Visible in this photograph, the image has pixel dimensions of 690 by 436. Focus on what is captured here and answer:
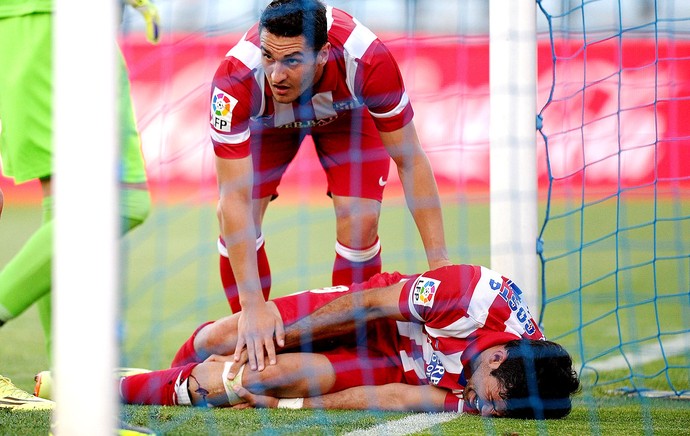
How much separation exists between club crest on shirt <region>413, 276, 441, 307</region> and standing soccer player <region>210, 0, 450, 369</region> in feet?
1.03

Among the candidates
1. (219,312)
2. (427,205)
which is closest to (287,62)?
(427,205)

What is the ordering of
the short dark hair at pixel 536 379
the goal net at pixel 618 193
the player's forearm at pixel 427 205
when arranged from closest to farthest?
the short dark hair at pixel 536 379 → the player's forearm at pixel 427 205 → the goal net at pixel 618 193

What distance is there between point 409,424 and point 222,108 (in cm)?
103

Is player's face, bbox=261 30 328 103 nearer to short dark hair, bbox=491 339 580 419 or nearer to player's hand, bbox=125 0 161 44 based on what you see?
player's hand, bbox=125 0 161 44

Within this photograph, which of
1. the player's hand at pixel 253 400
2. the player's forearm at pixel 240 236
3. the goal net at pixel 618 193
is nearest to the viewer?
the player's hand at pixel 253 400

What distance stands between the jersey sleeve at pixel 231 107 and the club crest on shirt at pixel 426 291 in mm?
645

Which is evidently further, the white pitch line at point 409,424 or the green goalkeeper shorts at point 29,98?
the green goalkeeper shorts at point 29,98

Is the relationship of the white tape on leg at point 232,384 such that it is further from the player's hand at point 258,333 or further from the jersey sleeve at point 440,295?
the jersey sleeve at point 440,295

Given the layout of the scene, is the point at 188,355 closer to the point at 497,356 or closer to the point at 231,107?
the point at 231,107

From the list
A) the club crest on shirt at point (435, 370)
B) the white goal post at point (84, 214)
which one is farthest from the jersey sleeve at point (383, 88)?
the white goal post at point (84, 214)

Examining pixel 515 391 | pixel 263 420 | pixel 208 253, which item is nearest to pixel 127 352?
pixel 263 420

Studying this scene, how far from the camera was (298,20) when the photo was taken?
2.68 metres

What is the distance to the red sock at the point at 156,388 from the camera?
276cm

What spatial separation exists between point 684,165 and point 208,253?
3953 mm
